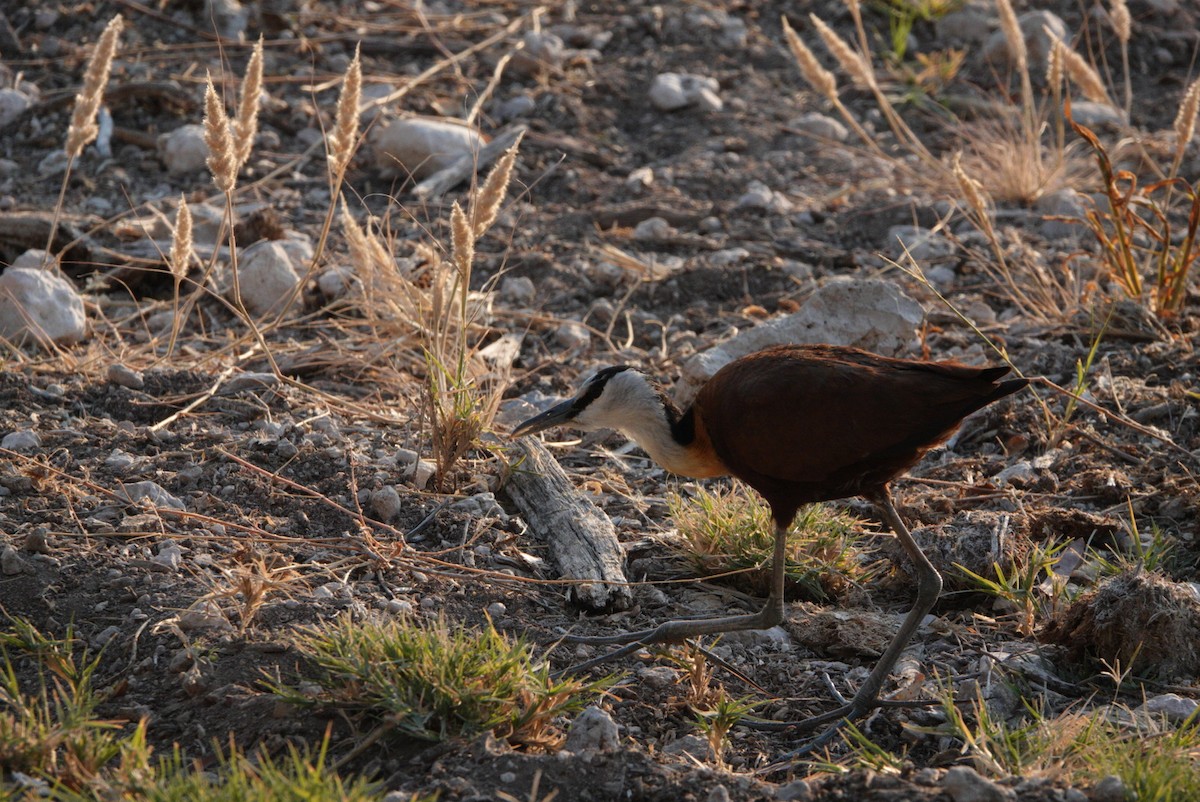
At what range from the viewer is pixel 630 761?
3070 millimetres

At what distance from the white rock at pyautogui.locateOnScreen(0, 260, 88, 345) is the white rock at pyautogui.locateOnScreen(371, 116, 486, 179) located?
2350mm

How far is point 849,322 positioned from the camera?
18.2ft

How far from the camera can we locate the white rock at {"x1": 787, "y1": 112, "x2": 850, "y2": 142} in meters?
8.48

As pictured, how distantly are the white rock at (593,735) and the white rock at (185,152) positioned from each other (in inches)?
209

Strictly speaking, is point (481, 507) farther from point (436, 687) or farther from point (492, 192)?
point (436, 687)

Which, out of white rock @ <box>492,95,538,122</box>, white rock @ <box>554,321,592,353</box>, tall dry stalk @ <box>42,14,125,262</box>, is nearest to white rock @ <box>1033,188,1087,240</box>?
white rock @ <box>554,321,592,353</box>

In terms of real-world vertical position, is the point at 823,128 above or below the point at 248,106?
below

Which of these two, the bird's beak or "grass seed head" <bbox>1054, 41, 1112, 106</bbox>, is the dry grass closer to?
"grass seed head" <bbox>1054, 41, 1112, 106</bbox>

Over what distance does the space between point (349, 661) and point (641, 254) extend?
418 centimetres

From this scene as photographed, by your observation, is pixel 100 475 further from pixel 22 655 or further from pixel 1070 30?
pixel 1070 30

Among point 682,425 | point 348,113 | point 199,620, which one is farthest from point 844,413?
point 348,113

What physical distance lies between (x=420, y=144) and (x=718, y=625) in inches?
173

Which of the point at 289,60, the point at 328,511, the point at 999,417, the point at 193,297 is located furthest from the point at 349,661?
the point at 289,60

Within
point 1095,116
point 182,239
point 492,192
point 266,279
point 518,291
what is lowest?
point 518,291
